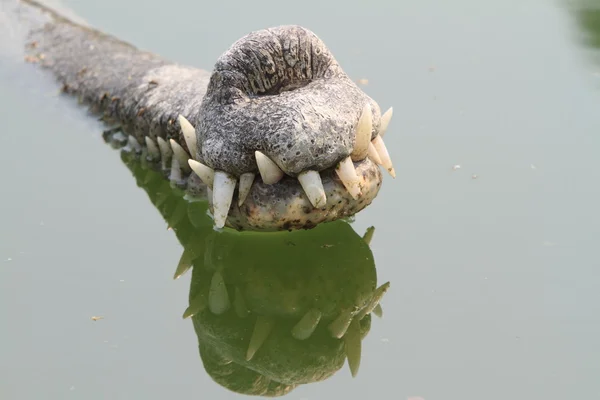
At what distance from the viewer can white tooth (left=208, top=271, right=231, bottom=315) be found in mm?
4766

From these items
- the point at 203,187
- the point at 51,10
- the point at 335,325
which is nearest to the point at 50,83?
the point at 51,10

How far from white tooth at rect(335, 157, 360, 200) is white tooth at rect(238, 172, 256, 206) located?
0.43 metres

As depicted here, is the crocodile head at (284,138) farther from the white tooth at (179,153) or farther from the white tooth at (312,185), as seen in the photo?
the white tooth at (179,153)

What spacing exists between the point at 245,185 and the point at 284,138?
369 mm

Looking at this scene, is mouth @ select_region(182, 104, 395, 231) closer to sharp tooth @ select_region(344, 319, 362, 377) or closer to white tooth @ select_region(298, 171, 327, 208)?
white tooth @ select_region(298, 171, 327, 208)

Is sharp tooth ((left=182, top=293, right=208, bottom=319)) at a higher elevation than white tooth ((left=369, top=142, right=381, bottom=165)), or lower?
lower

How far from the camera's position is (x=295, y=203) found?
4648 mm

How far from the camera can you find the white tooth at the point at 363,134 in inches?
185

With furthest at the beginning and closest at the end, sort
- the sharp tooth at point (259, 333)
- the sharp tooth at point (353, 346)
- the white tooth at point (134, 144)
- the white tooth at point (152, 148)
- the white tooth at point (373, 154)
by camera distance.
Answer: the white tooth at point (134, 144) < the white tooth at point (152, 148) < the white tooth at point (373, 154) < the sharp tooth at point (259, 333) < the sharp tooth at point (353, 346)

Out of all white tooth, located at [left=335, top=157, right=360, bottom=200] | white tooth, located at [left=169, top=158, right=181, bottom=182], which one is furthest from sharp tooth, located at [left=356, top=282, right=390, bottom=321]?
white tooth, located at [left=169, top=158, right=181, bottom=182]

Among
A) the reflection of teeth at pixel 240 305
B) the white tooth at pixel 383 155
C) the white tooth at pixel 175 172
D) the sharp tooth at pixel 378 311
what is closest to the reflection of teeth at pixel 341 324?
the sharp tooth at pixel 378 311

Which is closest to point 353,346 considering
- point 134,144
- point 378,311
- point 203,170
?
point 378,311

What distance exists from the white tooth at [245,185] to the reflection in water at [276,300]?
1.53ft

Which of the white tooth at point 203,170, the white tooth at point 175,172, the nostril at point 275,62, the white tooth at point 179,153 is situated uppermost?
the nostril at point 275,62
